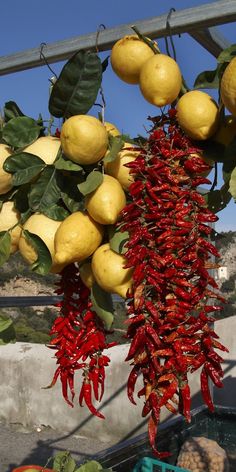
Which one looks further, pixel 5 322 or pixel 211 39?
pixel 5 322

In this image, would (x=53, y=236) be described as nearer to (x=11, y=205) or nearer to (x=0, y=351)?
(x=11, y=205)

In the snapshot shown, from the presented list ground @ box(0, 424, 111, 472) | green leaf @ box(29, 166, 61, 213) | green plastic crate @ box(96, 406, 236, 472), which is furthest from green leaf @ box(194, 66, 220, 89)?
ground @ box(0, 424, 111, 472)

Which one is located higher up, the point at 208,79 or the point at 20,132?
the point at 208,79

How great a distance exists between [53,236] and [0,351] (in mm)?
6357

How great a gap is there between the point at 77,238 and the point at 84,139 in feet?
0.81

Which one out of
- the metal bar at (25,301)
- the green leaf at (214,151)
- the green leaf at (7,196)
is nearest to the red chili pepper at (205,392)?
the green leaf at (214,151)

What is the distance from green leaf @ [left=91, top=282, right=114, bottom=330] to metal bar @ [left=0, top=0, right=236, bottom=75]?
2.27 ft

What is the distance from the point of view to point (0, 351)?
7.45 meters

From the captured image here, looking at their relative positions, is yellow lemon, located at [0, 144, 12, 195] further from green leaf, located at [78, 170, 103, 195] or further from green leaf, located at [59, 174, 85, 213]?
green leaf, located at [78, 170, 103, 195]

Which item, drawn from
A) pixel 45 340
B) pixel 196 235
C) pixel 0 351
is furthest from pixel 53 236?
pixel 45 340

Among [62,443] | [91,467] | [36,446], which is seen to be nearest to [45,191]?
[91,467]

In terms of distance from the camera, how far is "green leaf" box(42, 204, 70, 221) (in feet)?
4.89

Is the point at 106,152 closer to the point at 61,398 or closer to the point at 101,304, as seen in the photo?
the point at 101,304

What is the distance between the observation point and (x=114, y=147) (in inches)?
55.0
